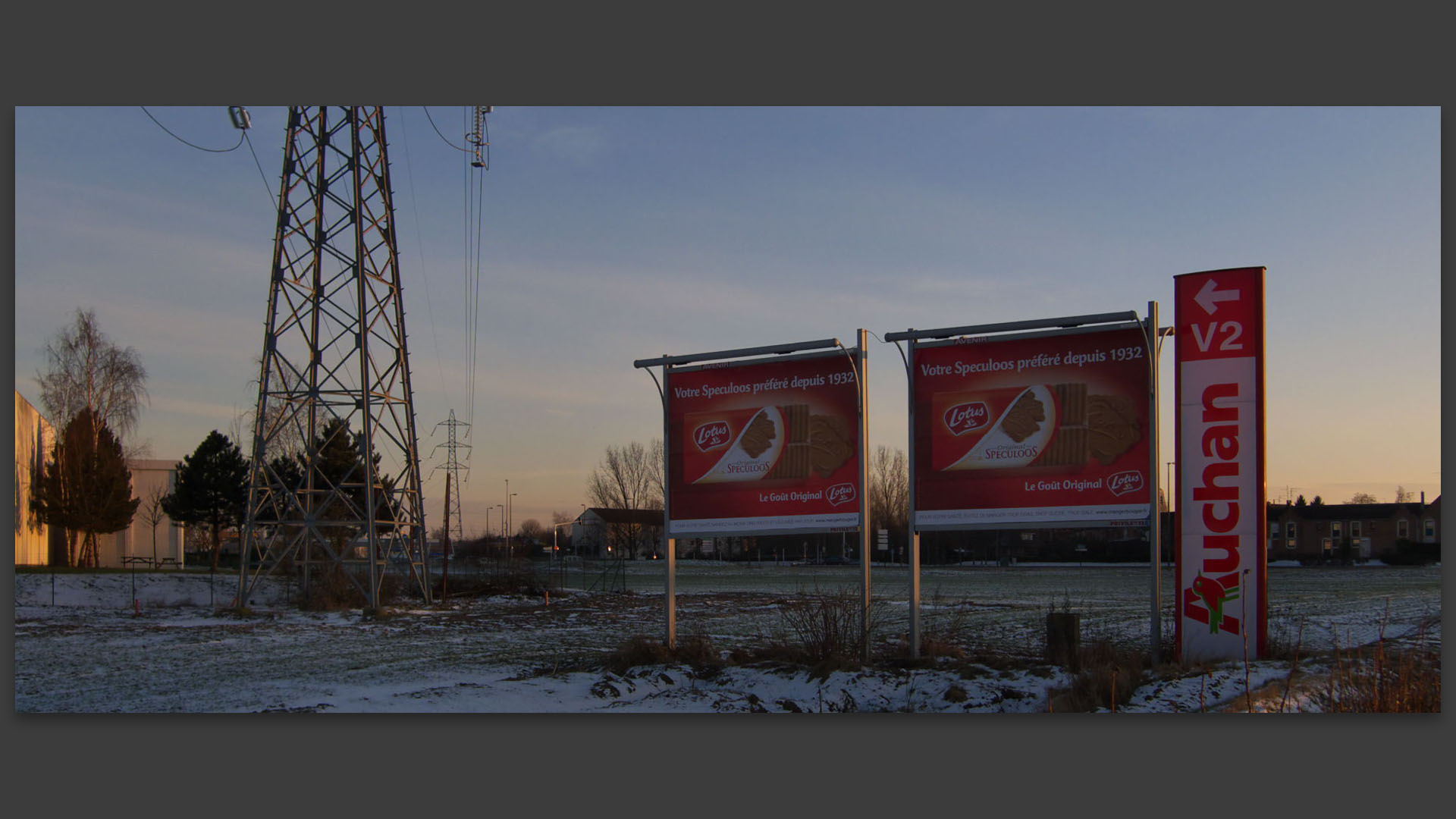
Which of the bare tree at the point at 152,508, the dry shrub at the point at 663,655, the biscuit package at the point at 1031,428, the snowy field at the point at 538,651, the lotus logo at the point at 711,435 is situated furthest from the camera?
the bare tree at the point at 152,508

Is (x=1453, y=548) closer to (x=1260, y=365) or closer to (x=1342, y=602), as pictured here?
(x=1260, y=365)

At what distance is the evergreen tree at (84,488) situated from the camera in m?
36.2

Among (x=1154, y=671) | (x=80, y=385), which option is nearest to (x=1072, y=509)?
(x=1154, y=671)

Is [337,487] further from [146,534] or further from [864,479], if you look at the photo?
[146,534]

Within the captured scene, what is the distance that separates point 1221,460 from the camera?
37.8 ft

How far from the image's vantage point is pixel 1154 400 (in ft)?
39.2

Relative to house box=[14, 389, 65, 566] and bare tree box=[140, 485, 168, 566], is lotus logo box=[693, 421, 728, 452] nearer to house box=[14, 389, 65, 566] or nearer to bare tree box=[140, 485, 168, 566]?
house box=[14, 389, 65, 566]

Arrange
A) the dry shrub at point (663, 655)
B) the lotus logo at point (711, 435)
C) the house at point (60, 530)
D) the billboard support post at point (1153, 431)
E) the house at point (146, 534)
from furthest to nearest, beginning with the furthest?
the house at point (146, 534) < the house at point (60, 530) < the lotus logo at point (711, 435) < the dry shrub at point (663, 655) < the billboard support post at point (1153, 431)

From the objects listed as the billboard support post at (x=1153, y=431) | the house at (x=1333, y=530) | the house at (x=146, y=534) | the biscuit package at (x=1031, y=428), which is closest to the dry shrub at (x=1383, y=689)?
the billboard support post at (x=1153, y=431)

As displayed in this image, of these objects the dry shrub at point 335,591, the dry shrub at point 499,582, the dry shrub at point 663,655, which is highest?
the dry shrub at point 663,655

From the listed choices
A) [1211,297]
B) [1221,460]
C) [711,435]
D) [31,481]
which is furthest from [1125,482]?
[31,481]

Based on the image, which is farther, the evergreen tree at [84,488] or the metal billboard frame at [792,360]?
the evergreen tree at [84,488]

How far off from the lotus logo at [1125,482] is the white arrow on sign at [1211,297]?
1.79 meters

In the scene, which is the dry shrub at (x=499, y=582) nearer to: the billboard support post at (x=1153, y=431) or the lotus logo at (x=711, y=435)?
the lotus logo at (x=711, y=435)
